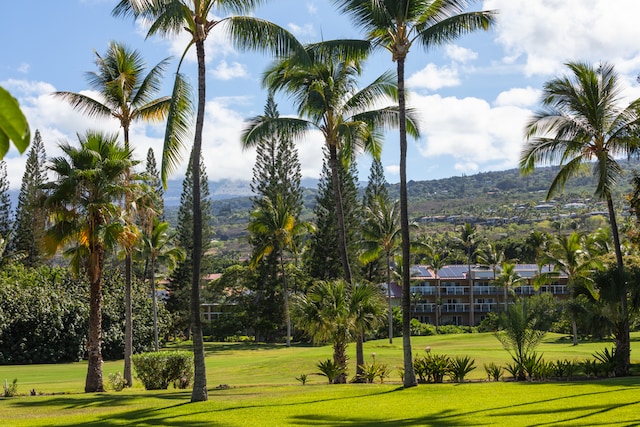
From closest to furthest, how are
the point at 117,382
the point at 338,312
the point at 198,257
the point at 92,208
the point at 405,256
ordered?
the point at 198,257 < the point at 405,256 < the point at 92,208 < the point at 338,312 < the point at 117,382

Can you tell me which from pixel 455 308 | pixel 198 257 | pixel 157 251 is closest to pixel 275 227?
pixel 157 251

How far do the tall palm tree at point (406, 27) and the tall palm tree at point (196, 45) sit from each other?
8.37 feet

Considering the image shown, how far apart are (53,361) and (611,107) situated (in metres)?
28.7

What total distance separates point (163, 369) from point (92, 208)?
4803 mm

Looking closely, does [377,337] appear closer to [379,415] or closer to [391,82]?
[391,82]

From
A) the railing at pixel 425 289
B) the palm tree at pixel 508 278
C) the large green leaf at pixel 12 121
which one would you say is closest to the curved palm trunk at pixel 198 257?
the large green leaf at pixel 12 121

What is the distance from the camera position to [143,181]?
18859mm

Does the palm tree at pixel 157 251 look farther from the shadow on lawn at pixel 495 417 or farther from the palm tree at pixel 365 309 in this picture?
the shadow on lawn at pixel 495 417

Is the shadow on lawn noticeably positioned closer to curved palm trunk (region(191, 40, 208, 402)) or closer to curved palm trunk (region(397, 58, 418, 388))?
curved palm trunk (region(191, 40, 208, 402))

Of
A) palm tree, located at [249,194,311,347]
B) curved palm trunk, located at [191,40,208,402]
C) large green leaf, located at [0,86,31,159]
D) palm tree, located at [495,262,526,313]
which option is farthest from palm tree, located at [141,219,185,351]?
large green leaf, located at [0,86,31,159]

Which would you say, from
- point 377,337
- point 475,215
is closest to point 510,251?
point 377,337

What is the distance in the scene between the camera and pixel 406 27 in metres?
16.0

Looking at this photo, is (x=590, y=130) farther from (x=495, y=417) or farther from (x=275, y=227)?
(x=275, y=227)

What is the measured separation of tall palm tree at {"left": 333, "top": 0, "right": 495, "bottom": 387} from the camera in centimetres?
1543
